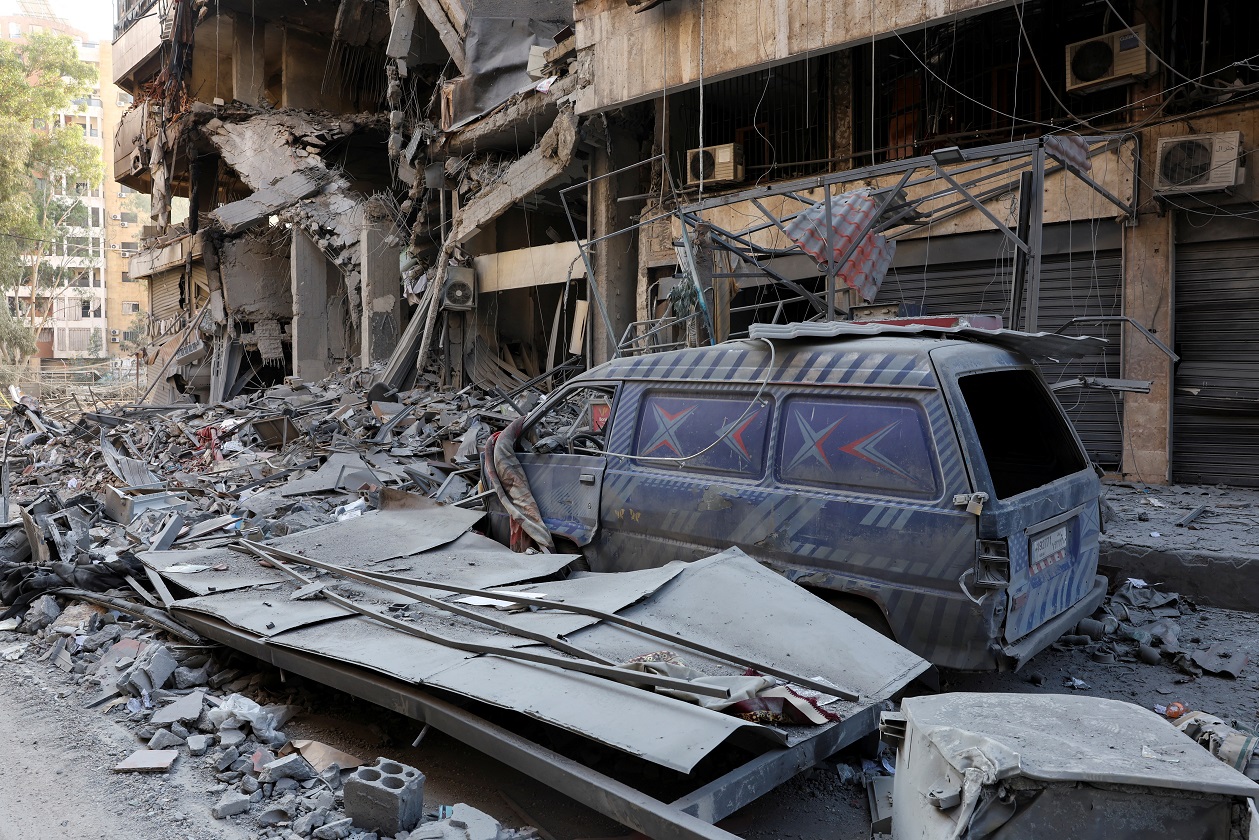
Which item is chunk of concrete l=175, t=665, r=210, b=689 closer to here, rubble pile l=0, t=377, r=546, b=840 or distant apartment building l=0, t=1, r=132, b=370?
rubble pile l=0, t=377, r=546, b=840

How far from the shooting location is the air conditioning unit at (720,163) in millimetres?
12219

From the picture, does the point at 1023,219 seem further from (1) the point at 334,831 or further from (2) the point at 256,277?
(2) the point at 256,277

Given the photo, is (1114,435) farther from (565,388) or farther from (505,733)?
(505,733)

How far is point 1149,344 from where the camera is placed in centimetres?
907

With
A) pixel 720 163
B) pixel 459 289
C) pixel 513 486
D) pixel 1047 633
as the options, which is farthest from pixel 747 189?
pixel 1047 633

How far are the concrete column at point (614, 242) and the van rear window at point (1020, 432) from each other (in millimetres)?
8971

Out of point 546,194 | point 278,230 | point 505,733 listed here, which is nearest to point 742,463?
point 505,733

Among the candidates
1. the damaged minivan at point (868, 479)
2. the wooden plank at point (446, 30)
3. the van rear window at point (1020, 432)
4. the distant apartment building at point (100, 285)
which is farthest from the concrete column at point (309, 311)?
the distant apartment building at point (100, 285)

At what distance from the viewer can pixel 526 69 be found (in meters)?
15.8

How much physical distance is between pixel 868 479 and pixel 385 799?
2.49m

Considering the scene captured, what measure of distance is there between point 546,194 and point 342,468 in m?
7.86

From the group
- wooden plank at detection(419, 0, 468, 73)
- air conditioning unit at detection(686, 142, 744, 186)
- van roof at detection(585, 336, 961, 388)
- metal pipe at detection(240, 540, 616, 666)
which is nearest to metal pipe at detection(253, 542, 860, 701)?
metal pipe at detection(240, 540, 616, 666)

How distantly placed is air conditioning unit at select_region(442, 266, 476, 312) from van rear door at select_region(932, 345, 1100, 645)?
12.3m

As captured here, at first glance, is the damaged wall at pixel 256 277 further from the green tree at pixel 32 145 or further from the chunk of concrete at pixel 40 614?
the chunk of concrete at pixel 40 614
